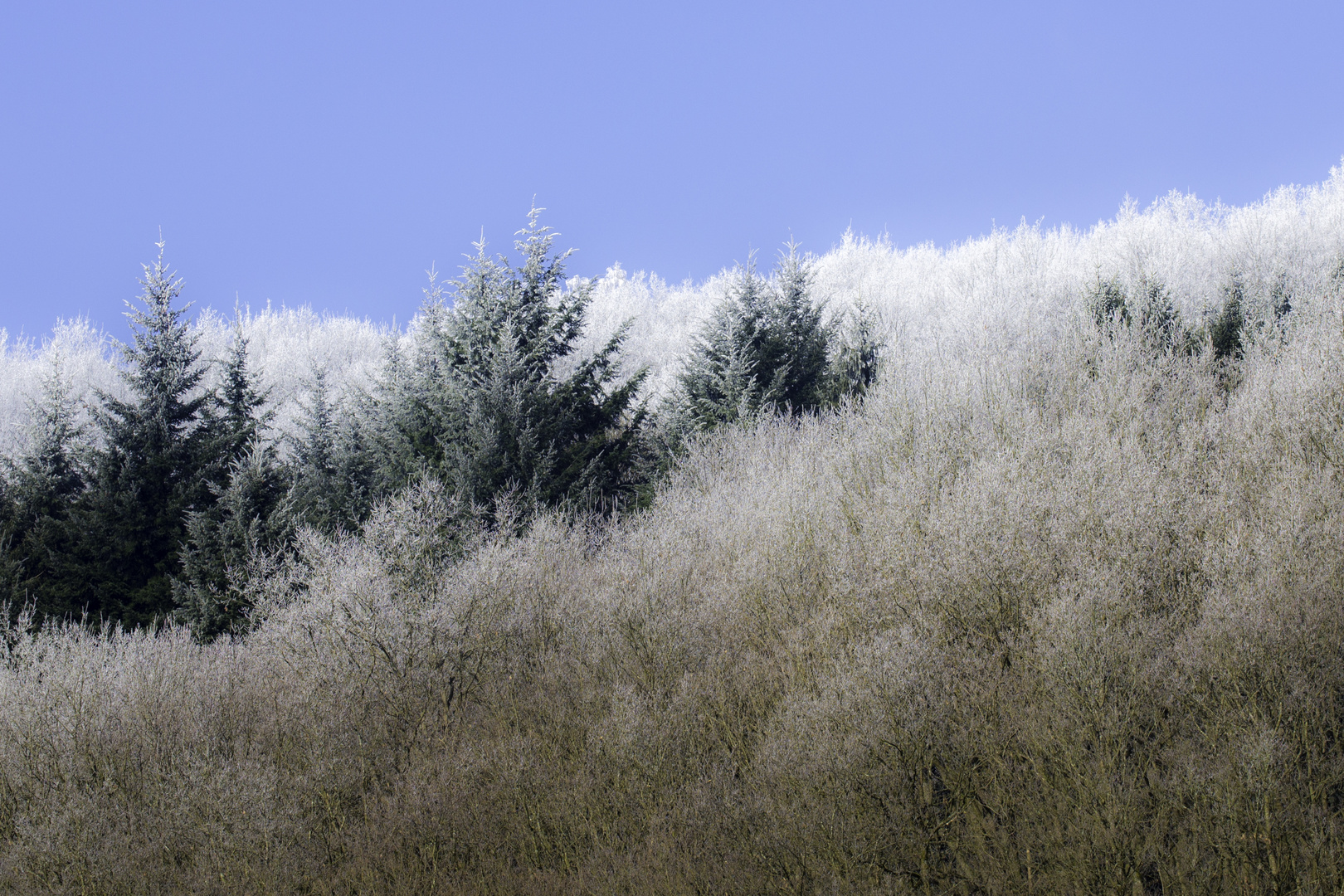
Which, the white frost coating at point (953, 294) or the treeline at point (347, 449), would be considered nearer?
the treeline at point (347, 449)

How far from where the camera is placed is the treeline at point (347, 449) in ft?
72.8

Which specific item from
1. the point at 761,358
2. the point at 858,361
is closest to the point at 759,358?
the point at 761,358

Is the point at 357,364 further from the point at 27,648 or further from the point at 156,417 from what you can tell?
the point at 27,648

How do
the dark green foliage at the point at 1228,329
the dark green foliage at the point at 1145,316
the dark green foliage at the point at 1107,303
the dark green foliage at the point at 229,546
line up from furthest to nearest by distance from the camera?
the dark green foliage at the point at 1107,303
the dark green foliage at the point at 1228,329
the dark green foliage at the point at 1145,316
the dark green foliage at the point at 229,546

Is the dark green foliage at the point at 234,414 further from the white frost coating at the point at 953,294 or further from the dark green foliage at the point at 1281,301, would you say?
the dark green foliage at the point at 1281,301

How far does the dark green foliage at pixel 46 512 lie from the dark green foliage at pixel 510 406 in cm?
943

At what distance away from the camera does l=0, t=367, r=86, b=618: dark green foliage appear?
75.3 feet

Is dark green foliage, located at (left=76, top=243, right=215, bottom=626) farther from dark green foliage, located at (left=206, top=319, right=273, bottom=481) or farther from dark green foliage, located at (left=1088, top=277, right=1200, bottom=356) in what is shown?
dark green foliage, located at (left=1088, top=277, right=1200, bottom=356)

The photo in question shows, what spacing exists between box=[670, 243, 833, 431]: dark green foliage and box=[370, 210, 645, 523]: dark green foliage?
10.1 feet

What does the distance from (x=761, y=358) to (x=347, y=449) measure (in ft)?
47.2

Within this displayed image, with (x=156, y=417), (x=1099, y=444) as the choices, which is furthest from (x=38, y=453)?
(x=1099, y=444)

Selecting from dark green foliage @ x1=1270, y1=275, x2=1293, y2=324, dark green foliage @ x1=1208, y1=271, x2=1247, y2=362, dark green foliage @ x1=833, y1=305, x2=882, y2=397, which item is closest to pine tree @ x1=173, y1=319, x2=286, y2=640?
dark green foliage @ x1=833, y1=305, x2=882, y2=397

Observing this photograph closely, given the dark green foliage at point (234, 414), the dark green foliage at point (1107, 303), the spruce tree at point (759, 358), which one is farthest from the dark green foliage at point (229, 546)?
the dark green foliage at point (1107, 303)

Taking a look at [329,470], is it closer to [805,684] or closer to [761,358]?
[761,358]
